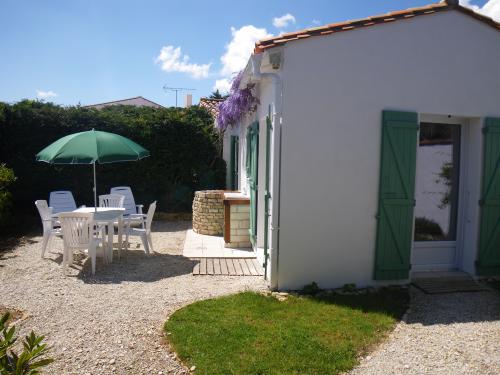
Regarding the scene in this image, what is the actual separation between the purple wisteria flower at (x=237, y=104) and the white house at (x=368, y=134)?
5.30 ft

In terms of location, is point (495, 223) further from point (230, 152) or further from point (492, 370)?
point (230, 152)

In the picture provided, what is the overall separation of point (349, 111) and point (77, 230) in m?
4.55

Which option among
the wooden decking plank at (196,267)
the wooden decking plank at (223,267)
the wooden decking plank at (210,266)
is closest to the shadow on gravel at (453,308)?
the wooden decking plank at (223,267)

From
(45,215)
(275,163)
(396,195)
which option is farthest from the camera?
(45,215)

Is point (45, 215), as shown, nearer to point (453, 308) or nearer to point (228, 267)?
point (228, 267)

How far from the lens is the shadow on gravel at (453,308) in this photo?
15.9ft

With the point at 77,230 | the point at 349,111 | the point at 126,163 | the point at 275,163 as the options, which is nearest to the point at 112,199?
the point at 126,163

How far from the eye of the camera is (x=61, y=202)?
8.75 metres

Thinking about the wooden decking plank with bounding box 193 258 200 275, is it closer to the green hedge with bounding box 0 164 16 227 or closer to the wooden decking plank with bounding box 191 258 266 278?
the wooden decking plank with bounding box 191 258 266 278

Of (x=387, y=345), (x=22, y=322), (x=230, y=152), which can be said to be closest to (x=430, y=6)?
(x=387, y=345)

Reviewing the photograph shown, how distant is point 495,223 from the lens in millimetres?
6336

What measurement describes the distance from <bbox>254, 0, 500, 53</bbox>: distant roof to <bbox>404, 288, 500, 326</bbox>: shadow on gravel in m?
3.76

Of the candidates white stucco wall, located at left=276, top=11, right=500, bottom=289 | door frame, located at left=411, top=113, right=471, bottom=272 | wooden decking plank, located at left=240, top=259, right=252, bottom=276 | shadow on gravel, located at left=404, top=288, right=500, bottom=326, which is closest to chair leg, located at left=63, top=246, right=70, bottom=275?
wooden decking plank, located at left=240, top=259, right=252, bottom=276

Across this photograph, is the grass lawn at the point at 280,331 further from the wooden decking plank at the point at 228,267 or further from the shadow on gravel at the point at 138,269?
the shadow on gravel at the point at 138,269
